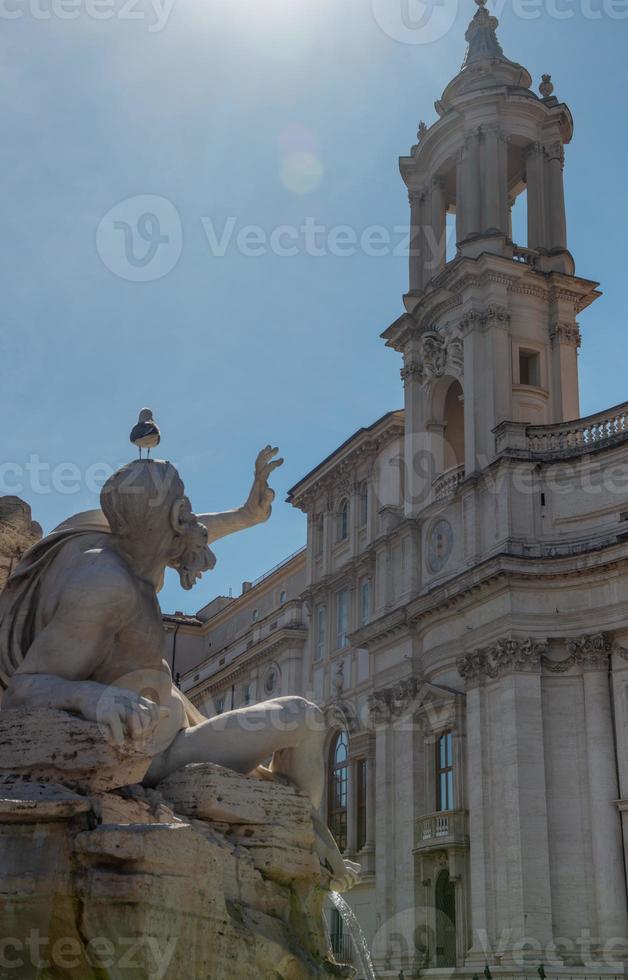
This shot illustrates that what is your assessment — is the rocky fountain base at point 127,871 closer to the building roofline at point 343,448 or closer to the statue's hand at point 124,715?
the statue's hand at point 124,715

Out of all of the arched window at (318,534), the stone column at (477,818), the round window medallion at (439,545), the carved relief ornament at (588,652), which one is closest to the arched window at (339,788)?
the round window medallion at (439,545)

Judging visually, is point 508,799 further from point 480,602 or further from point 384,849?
point 384,849

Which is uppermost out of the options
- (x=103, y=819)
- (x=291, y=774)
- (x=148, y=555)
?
(x=148, y=555)

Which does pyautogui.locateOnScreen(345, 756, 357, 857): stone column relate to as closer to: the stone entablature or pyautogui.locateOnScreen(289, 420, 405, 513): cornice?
the stone entablature

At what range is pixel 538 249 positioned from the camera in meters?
38.6

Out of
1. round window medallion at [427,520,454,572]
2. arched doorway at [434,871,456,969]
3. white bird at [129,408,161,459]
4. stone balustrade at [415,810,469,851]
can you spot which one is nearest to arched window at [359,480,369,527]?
round window medallion at [427,520,454,572]

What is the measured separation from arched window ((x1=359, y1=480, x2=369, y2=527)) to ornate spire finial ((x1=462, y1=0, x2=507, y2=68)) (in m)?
15.5

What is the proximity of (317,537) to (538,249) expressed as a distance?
13.6m

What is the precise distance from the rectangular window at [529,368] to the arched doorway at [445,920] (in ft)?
49.6

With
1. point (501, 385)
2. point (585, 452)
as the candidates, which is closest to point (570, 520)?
point (585, 452)

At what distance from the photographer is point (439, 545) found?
35.0 m

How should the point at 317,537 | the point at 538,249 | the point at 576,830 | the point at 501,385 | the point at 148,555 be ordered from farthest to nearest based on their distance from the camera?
the point at 317,537 → the point at 538,249 → the point at 501,385 → the point at 576,830 → the point at 148,555

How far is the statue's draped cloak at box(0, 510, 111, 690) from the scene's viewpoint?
4.35m

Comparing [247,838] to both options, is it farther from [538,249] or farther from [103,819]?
[538,249]
